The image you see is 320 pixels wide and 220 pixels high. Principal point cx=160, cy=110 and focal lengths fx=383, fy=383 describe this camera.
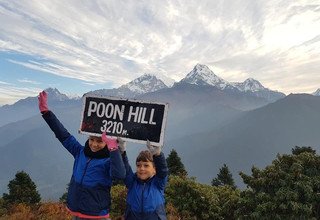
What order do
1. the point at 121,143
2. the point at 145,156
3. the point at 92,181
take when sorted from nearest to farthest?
the point at 121,143, the point at 92,181, the point at 145,156

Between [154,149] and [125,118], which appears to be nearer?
[154,149]

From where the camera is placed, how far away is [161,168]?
6574 mm

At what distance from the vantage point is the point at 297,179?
1213 cm

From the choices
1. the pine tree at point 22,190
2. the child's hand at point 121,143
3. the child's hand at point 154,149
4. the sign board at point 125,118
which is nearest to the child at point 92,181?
the child's hand at point 121,143

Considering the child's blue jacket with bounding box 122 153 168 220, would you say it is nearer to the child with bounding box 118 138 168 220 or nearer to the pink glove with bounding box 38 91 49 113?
the child with bounding box 118 138 168 220

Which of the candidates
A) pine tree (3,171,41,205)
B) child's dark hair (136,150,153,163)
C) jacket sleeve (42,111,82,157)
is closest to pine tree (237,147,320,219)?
child's dark hair (136,150,153,163)

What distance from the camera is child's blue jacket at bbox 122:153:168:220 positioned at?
258 inches

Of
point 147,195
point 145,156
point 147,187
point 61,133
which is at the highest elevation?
point 61,133

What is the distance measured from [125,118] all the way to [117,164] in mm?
869

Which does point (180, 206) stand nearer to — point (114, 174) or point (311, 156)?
point (311, 156)

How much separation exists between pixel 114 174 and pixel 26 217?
6208mm

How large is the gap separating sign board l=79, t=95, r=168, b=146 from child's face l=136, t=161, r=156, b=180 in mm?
566

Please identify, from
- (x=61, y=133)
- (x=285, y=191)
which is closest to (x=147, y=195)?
(x=61, y=133)

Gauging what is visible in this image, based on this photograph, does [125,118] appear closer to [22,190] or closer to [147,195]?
[147,195]
